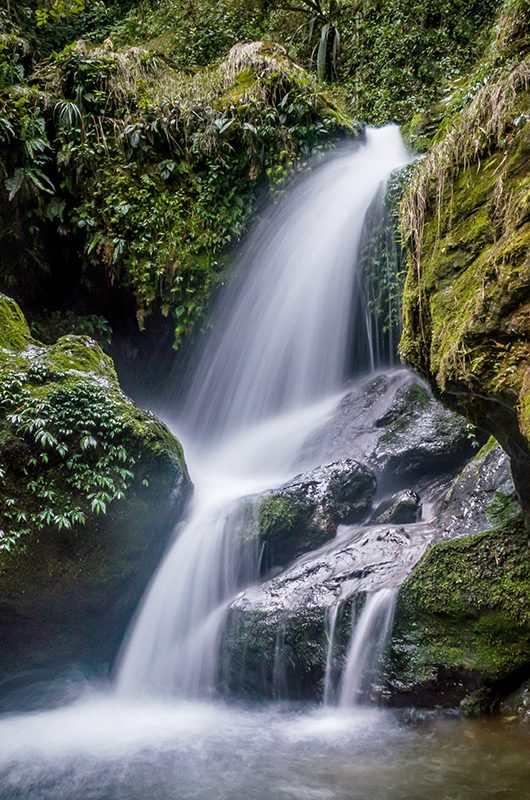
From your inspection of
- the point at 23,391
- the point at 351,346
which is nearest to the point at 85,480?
the point at 23,391

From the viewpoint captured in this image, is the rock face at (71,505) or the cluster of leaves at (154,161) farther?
the cluster of leaves at (154,161)

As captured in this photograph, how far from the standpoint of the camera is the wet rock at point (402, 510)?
5242 mm

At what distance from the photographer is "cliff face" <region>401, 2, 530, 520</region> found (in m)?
2.79

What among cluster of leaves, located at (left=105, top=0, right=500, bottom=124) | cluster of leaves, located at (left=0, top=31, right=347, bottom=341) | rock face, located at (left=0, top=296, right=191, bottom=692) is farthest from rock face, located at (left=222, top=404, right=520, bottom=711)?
cluster of leaves, located at (left=105, top=0, right=500, bottom=124)

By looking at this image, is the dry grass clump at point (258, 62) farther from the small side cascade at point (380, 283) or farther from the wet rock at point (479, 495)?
the wet rock at point (479, 495)

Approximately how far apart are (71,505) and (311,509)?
6.96ft

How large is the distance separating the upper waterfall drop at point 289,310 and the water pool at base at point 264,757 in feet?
14.1

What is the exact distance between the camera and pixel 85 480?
505 cm

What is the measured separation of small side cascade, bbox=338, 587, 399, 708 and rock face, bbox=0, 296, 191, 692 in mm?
2165

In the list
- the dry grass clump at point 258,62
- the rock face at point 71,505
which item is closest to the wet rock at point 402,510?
the rock face at point 71,505

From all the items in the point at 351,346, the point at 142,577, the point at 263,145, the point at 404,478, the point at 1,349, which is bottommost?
the point at 142,577

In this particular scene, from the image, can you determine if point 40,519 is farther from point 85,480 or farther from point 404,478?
point 404,478

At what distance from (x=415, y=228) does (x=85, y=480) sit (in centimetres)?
333

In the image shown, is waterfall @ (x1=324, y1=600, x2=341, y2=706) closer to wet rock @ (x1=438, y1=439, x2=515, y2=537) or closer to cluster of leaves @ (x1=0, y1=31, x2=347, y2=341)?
wet rock @ (x1=438, y1=439, x2=515, y2=537)
